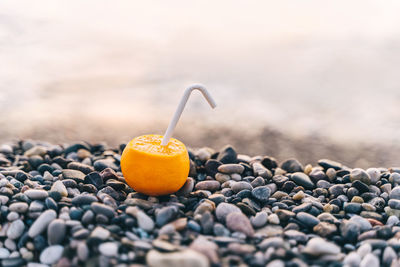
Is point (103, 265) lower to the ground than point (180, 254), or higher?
lower

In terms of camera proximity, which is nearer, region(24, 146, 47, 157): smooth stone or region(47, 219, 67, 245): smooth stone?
region(47, 219, 67, 245): smooth stone

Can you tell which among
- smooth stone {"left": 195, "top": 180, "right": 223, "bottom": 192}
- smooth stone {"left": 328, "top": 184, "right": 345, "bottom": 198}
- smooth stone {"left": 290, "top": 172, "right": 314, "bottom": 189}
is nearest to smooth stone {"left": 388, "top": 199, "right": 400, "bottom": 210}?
smooth stone {"left": 328, "top": 184, "right": 345, "bottom": 198}

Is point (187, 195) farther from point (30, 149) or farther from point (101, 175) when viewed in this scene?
point (30, 149)

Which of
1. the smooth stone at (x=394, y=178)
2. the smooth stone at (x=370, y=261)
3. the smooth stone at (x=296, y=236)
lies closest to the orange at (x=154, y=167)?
the smooth stone at (x=296, y=236)

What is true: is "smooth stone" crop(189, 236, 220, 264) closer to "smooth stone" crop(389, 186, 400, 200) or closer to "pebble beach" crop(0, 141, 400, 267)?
"pebble beach" crop(0, 141, 400, 267)

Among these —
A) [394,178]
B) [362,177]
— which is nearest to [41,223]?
[362,177]

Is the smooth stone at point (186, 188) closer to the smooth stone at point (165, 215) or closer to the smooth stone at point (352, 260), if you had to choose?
the smooth stone at point (165, 215)

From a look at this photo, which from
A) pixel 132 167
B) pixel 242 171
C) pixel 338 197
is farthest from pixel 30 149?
pixel 338 197
